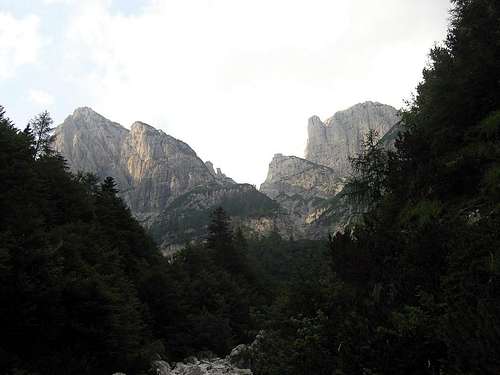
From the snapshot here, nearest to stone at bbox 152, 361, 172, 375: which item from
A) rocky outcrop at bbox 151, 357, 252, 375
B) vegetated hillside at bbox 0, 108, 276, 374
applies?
rocky outcrop at bbox 151, 357, 252, 375

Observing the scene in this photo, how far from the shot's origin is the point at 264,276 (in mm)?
71438

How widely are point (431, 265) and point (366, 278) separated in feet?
15.6

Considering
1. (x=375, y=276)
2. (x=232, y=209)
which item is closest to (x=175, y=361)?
(x=375, y=276)

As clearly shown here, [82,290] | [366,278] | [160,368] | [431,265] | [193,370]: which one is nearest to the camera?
[431,265]

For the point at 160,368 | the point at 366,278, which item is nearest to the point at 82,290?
the point at 160,368

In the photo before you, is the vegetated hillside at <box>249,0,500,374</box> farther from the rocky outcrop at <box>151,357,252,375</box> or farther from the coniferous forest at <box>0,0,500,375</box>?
the rocky outcrop at <box>151,357,252,375</box>

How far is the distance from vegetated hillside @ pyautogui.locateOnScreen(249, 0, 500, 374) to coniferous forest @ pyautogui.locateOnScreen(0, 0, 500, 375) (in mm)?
40

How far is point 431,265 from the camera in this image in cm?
1026

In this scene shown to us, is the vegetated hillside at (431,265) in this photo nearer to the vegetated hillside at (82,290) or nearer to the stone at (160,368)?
the vegetated hillside at (82,290)

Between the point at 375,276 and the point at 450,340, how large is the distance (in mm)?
7675

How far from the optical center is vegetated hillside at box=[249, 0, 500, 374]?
7469 millimetres

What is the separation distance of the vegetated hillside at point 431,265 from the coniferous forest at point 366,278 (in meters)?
0.04

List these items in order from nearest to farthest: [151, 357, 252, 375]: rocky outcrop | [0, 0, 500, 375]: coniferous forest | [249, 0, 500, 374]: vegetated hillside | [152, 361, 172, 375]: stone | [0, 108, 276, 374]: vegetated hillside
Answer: [249, 0, 500, 374]: vegetated hillside, [0, 0, 500, 375]: coniferous forest, [0, 108, 276, 374]: vegetated hillside, [152, 361, 172, 375]: stone, [151, 357, 252, 375]: rocky outcrop

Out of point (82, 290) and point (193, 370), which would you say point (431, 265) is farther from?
point (193, 370)
